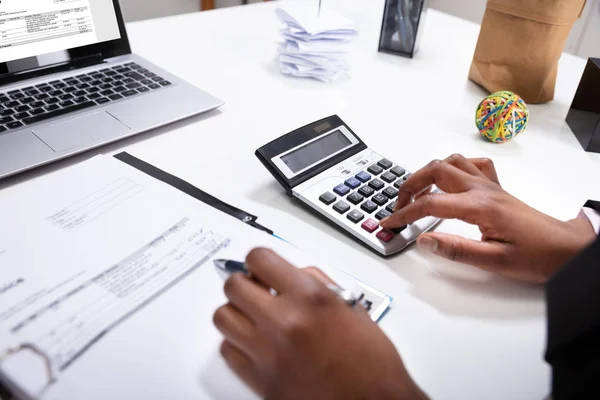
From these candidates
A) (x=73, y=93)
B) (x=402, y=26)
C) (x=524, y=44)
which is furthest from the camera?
(x=402, y=26)

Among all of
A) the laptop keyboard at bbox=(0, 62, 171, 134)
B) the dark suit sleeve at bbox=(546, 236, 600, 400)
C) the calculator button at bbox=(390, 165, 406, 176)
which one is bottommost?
the calculator button at bbox=(390, 165, 406, 176)

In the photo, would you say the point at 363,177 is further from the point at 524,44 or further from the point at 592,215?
the point at 524,44

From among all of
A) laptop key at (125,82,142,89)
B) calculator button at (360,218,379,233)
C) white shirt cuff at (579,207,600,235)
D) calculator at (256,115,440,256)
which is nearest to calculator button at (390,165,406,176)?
calculator at (256,115,440,256)

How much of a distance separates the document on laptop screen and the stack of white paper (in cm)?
32

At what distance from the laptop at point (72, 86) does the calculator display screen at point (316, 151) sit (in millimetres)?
211

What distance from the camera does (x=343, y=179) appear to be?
0.58 meters

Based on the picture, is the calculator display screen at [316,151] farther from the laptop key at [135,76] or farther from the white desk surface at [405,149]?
the laptop key at [135,76]

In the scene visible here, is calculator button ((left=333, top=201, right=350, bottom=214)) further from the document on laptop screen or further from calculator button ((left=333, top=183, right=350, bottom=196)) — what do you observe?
the document on laptop screen

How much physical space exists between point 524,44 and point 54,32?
2.54 ft

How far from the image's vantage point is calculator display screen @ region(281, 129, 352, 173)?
0.58 metres

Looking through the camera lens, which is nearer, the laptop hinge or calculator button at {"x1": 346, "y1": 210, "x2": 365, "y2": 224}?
calculator button at {"x1": 346, "y1": 210, "x2": 365, "y2": 224}

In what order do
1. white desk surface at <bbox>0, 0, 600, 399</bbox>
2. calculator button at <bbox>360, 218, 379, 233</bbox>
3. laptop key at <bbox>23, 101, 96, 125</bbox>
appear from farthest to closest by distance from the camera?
laptop key at <bbox>23, 101, 96, 125</bbox>
calculator button at <bbox>360, 218, 379, 233</bbox>
white desk surface at <bbox>0, 0, 600, 399</bbox>

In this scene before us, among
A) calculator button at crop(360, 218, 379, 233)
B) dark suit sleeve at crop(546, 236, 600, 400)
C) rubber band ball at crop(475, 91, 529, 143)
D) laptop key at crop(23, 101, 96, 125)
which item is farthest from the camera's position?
rubber band ball at crop(475, 91, 529, 143)

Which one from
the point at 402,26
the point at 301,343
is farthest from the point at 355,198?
the point at 402,26
